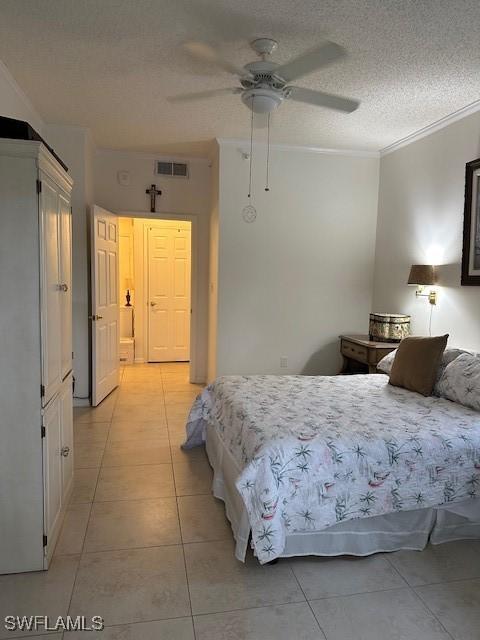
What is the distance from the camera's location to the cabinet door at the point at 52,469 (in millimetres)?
2090

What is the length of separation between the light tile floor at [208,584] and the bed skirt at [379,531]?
2.1 inches

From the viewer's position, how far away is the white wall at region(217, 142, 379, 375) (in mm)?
4797

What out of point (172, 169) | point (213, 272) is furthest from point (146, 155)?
point (213, 272)

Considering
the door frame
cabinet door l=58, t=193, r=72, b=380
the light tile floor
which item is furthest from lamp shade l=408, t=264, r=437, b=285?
cabinet door l=58, t=193, r=72, b=380

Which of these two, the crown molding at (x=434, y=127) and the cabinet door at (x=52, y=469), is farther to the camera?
the crown molding at (x=434, y=127)

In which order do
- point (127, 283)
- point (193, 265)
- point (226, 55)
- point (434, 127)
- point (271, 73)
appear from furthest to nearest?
point (127, 283) < point (193, 265) < point (434, 127) < point (226, 55) < point (271, 73)

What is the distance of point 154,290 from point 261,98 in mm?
4547

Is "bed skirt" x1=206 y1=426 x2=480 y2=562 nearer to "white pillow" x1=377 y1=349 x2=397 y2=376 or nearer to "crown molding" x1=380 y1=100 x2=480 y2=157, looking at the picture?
"white pillow" x1=377 y1=349 x2=397 y2=376

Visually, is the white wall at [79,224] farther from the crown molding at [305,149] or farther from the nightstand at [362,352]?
the nightstand at [362,352]

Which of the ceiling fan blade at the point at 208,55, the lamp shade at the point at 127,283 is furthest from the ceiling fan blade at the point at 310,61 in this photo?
the lamp shade at the point at 127,283

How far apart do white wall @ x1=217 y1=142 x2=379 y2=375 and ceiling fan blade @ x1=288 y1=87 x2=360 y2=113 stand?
192 centimetres

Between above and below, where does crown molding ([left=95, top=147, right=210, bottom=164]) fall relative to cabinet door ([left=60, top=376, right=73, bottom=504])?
above

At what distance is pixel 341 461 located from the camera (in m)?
2.12

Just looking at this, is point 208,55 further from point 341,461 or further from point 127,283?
point 127,283
